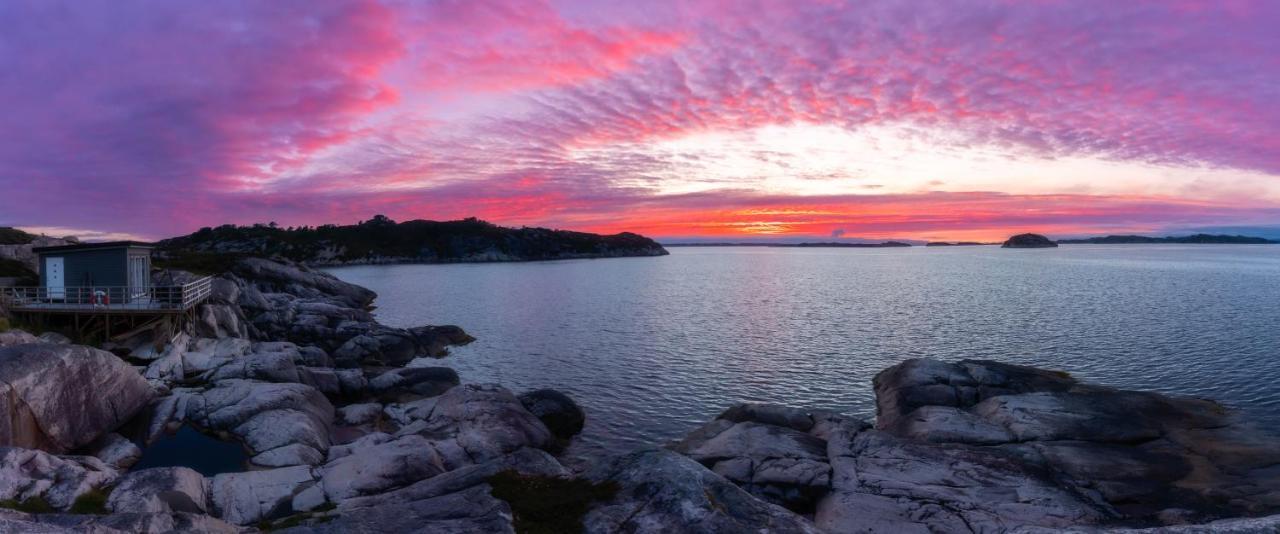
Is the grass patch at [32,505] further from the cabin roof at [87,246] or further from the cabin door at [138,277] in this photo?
the cabin roof at [87,246]

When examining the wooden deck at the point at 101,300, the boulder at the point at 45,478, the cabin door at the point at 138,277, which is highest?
the cabin door at the point at 138,277

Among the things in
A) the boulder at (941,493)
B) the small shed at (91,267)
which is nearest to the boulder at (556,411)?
the boulder at (941,493)

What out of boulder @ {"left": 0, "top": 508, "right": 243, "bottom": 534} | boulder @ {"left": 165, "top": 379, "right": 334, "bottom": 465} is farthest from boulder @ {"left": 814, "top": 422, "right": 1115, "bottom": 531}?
boulder @ {"left": 165, "top": 379, "right": 334, "bottom": 465}

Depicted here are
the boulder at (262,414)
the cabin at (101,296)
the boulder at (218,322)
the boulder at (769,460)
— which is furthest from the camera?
the boulder at (218,322)

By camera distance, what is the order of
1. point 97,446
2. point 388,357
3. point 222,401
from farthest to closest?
point 388,357 → point 222,401 → point 97,446

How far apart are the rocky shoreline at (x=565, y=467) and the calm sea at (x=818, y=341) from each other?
16.4 ft

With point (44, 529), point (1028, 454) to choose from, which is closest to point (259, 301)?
point (44, 529)

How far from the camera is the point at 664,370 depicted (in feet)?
136

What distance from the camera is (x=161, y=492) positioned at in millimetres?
16891

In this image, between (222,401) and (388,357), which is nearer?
(222,401)

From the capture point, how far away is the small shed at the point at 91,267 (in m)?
40.6

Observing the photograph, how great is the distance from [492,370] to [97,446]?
72.6ft

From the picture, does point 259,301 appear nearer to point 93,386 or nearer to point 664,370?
point 93,386

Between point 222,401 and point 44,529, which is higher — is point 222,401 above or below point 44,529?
below
